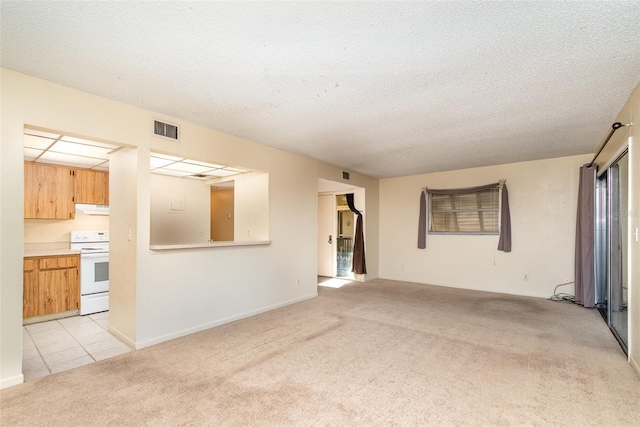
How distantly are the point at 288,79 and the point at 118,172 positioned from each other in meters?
2.42

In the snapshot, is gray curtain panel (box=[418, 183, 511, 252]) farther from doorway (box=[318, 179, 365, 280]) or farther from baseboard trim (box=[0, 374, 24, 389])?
baseboard trim (box=[0, 374, 24, 389])

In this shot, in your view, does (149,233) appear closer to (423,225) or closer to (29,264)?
(29,264)

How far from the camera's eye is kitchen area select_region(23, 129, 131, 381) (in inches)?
134

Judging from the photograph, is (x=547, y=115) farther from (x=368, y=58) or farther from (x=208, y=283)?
(x=208, y=283)

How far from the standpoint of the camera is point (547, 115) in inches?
132

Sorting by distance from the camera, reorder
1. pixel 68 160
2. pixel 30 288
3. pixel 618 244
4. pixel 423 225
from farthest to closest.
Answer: pixel 423 225 → pixel 68 160 → pixel 30 288 → pixel 618 244

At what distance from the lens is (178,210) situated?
5762 millimetres

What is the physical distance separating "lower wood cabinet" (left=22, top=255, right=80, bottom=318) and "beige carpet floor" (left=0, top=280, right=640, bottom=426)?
2.09 m

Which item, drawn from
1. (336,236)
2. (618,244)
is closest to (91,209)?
(336,236)

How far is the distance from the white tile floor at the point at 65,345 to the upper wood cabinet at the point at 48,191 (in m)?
Result: 1.60

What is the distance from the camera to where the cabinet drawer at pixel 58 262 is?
13.3 feet

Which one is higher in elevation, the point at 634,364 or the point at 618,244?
the point at 618,244

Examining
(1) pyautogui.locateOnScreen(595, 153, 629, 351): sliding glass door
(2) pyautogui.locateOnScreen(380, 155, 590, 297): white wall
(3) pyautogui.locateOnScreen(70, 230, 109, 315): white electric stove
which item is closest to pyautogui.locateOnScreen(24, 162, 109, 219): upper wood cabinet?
(3) pyautogui.locateOnScreen(70, 230, 109, 315): white electric stove

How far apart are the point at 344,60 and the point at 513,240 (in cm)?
Answer: 527
